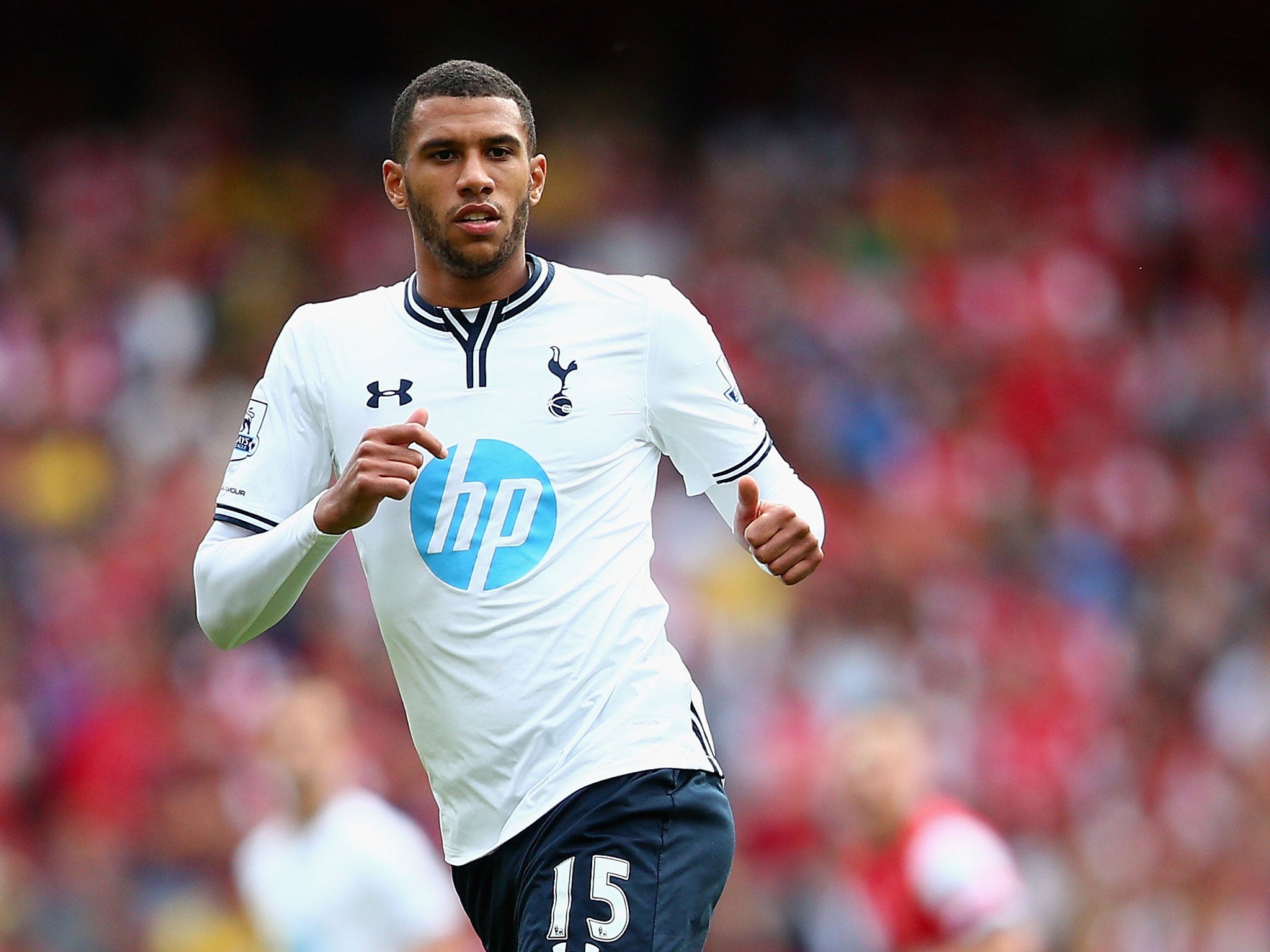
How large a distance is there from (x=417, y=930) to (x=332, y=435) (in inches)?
103

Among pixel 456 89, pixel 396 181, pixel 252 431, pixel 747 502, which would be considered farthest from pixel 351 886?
pixel 456 89

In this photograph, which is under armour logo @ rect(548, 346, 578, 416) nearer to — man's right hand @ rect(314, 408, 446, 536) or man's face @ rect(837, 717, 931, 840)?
man's right hand @ rect(314, 408, 446, 536)

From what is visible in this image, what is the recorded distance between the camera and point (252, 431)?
12.5 ft

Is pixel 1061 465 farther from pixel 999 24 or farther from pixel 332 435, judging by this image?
pixel 332 435

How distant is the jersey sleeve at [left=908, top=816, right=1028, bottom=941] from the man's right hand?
332 centimetres

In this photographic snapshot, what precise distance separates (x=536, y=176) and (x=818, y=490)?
6.90 m

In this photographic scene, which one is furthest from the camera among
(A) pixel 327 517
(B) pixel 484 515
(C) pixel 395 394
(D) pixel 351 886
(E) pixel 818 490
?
(E) pixel 818 490

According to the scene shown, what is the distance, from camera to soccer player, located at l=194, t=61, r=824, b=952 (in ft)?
11.7

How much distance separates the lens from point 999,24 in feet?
45.9

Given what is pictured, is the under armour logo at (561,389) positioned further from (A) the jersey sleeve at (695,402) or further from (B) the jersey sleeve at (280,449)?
(B) the jersey sleeve at (280,449)

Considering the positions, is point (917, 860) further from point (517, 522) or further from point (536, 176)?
point (536, 176)

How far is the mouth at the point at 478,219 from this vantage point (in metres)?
3.71

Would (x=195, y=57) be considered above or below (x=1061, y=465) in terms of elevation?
above

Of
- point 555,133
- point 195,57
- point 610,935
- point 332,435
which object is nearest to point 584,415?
point 332,435
